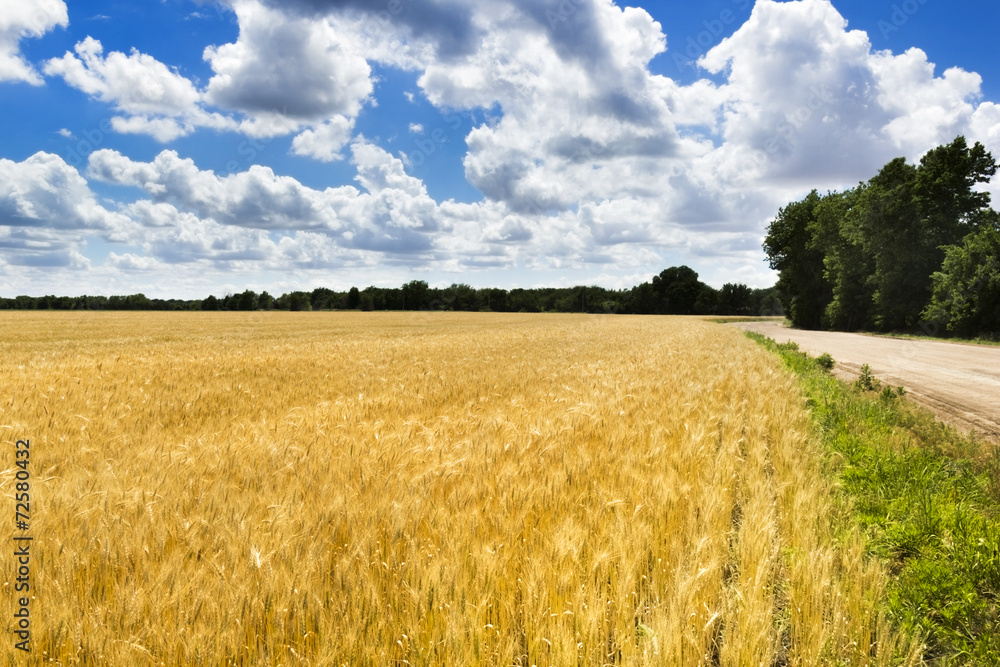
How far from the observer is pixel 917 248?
44.1 metres

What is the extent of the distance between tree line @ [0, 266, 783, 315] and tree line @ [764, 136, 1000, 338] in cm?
8078

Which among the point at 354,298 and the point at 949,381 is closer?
the point at 949,381

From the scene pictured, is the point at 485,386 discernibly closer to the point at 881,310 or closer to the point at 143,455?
the point at 143,455

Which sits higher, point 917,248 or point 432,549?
point 917,248

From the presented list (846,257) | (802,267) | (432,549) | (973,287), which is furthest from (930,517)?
(802,267)

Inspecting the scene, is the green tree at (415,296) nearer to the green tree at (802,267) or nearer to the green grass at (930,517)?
the green tree at (802,267)

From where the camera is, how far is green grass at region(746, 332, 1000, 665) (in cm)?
285

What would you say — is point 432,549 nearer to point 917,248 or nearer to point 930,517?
point 930,517

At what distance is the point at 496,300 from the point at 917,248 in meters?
118

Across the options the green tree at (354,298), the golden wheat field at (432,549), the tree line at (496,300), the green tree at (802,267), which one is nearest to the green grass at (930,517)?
the golden wheat field at (432,549)

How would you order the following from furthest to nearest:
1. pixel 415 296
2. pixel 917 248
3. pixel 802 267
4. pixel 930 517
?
pixel 415 296 → pixel 802 267 → pixel 917 248 → pixel 930 517

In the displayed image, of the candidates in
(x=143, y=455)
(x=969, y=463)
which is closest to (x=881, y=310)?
(x=969, y=463)

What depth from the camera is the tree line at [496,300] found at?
140 meters

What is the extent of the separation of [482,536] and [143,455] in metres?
3.18
